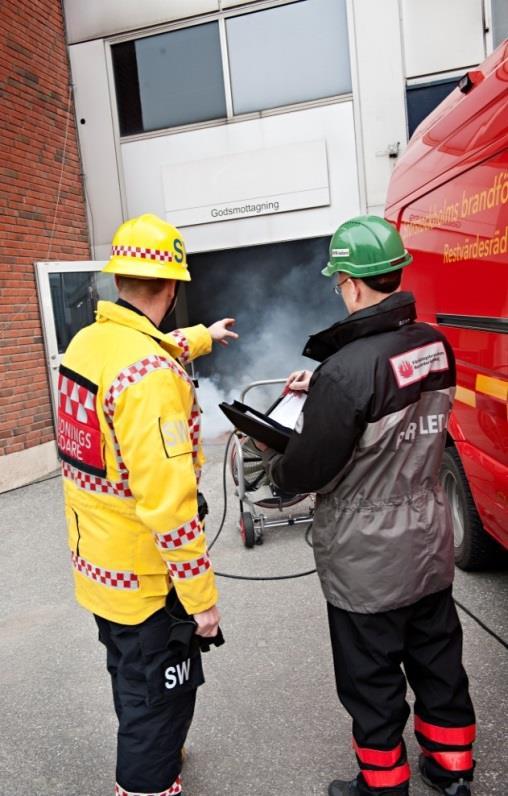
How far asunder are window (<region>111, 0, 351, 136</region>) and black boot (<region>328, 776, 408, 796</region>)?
8363mm

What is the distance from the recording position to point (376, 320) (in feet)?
6.48

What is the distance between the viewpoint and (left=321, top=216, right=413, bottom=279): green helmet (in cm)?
201

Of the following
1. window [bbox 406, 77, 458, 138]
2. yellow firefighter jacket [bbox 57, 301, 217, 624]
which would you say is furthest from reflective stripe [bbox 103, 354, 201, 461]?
window [bbox 406, 77, 458, 138]

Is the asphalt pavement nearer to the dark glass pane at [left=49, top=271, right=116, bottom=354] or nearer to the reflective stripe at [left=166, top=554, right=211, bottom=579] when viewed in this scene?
the reflective stripe at [left=166, top=554, right=211, bottom=579]

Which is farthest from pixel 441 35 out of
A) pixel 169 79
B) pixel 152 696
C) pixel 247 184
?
pixel 152 696

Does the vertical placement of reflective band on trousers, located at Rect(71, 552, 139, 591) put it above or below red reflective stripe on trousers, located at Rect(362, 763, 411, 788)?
above

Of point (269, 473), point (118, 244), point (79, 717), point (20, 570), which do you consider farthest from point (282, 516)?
point (118, 244)

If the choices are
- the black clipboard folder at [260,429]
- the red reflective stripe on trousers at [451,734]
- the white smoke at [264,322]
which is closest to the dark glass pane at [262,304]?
the white smoke at [264,322]

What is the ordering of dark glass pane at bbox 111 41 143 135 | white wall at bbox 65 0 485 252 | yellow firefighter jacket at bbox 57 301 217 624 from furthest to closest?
dark glass pane at bbox 111 41 143 135
white wall at bbox 65 0 485 252
yellow firefighter jacket at bbox 57 301 217 624

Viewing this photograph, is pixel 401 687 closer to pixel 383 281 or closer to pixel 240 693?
pixel 240 693

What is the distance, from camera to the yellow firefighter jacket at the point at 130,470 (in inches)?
69.6

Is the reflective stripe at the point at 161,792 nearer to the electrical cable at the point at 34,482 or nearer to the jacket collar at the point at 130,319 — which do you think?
the jacket collar at the point at 130,319

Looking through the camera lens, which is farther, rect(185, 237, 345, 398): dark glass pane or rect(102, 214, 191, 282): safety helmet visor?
rect(185, 237, 345, 398): dark glass pane

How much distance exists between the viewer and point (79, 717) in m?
2.96
